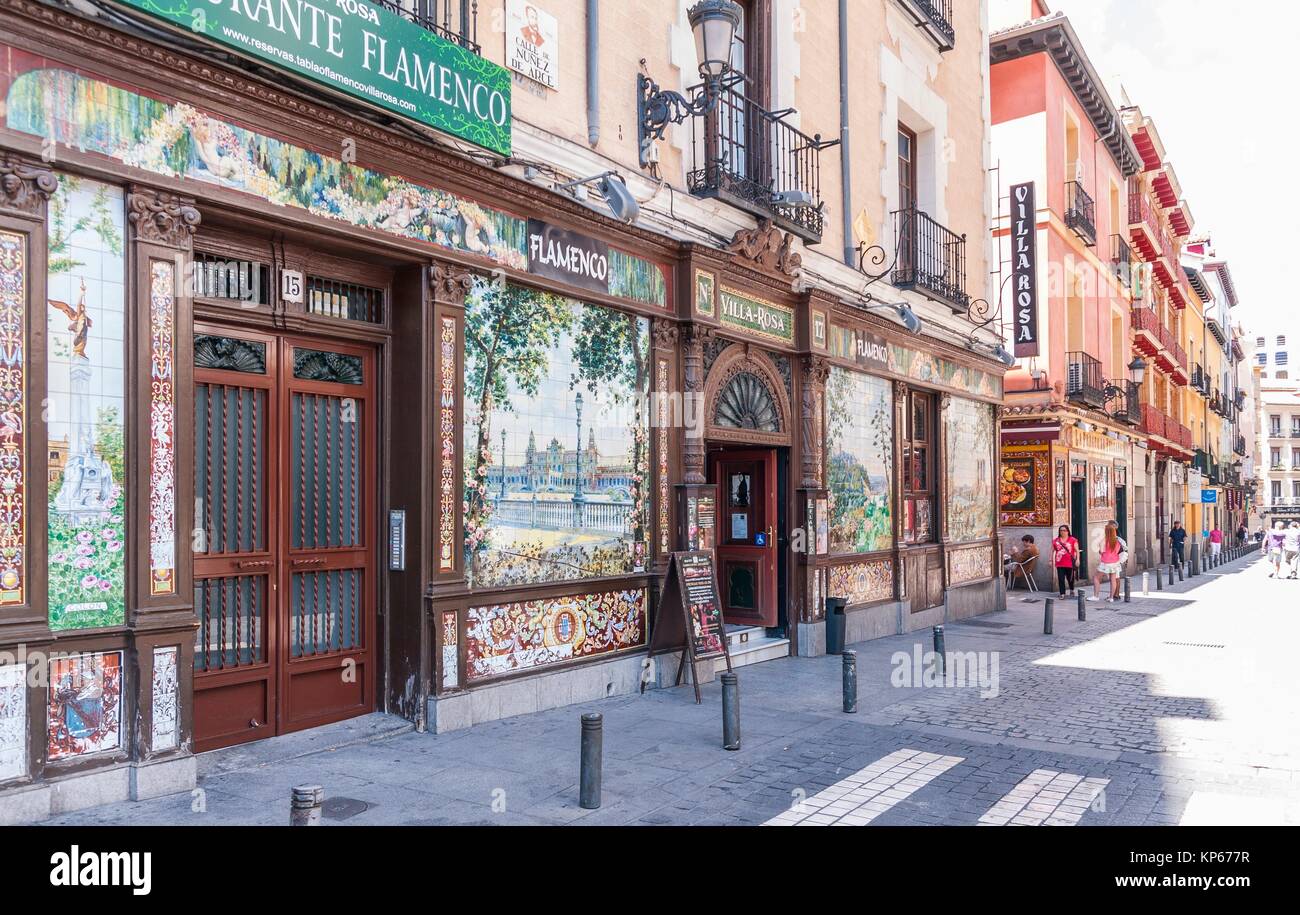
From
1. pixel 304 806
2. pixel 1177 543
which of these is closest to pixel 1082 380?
pixel 1177 543

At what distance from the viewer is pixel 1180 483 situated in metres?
41.5

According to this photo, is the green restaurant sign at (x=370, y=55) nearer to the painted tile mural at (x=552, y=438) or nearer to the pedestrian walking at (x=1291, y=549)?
the painted tile mural at (x=552, y=438)

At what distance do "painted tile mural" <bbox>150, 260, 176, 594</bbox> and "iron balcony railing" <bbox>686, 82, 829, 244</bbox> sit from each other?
6.03 metres

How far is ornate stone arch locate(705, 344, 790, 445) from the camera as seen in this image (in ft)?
36.5

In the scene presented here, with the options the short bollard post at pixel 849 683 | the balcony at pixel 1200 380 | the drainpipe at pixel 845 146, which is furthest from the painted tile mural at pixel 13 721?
the balcony at pixel 1200 380

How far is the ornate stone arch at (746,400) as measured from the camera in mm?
11133

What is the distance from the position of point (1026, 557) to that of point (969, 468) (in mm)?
5658

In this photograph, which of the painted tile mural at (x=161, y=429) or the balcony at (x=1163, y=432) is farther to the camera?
the balcony at (x=1163, y=432)

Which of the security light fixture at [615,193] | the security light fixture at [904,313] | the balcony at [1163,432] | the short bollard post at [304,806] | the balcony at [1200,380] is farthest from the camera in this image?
the balcony at [1200,380]

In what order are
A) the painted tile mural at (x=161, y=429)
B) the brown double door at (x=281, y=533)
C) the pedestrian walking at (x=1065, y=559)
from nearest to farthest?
the painted tile mural at (x=161, y=429) < the brown double door at (x=281, y=533) < the pedestrian walking at (x=1065, y=559)

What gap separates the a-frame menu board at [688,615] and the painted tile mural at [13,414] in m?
5.59

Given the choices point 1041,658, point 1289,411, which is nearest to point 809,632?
point 1041,658

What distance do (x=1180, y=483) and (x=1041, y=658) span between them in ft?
109

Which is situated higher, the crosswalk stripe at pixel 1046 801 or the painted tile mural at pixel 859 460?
the painted tile mural at pixel 859 460
